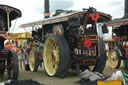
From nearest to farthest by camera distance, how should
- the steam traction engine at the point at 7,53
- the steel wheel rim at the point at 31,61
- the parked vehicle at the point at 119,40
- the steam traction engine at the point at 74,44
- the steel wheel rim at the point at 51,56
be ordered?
1. the steam traction engine at the point at 7,53
2. the steam traction engine at the point at 74,44
3. the steel wheel rim at the point at 51,56
4. the steel wheel rim at the point at 31,61
5. the parked vehicle at the point at 119,40

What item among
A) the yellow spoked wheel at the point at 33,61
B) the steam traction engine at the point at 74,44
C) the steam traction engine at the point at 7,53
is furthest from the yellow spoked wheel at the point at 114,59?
the steam traction engine at the point at 7,53

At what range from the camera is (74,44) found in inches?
269

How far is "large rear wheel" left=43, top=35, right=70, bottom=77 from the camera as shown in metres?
6.58

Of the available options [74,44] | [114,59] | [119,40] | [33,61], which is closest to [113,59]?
[114,59]

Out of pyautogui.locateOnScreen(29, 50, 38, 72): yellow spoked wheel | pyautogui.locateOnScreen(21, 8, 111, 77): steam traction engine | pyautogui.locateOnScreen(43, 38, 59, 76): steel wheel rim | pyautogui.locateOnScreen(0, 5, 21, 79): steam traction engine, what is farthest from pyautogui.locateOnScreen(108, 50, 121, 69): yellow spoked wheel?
pyautogui.locateOnScreen(0, 5, 21, 79): steam traction engine

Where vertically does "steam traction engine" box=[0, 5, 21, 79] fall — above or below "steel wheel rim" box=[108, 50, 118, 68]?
above

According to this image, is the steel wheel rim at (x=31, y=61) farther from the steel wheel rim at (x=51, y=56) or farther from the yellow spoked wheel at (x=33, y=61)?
the steel wheel rim at (x=51, y=56)

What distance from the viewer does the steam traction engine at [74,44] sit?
657 cm

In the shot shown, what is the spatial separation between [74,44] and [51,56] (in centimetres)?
113

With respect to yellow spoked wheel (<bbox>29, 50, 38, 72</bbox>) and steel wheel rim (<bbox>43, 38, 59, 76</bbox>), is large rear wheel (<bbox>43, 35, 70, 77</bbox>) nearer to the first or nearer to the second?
steel wheel rim (<bbox>43, 38, 59, 76</bbox>)

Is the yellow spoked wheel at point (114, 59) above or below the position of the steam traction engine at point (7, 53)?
below

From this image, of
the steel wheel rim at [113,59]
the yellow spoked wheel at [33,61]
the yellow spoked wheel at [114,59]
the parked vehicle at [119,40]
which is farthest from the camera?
the steel wheel rim at [113,59]

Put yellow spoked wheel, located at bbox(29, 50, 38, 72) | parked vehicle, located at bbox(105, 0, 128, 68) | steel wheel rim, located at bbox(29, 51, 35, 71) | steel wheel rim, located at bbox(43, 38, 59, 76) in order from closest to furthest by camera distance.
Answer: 1. steel wheel rim, located at bbox(43, 38, 59, 76)
2. yellow spoked wheel, located at bbox(29, 50, 38, 72)
3. steel wheel rim, located at bbox(29, 51, 35, 71)
4. parked vehicle, located at bbox(105, 0, 128, 68)

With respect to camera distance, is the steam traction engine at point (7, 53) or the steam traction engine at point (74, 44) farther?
the steam traction engine at point (74, 44)
